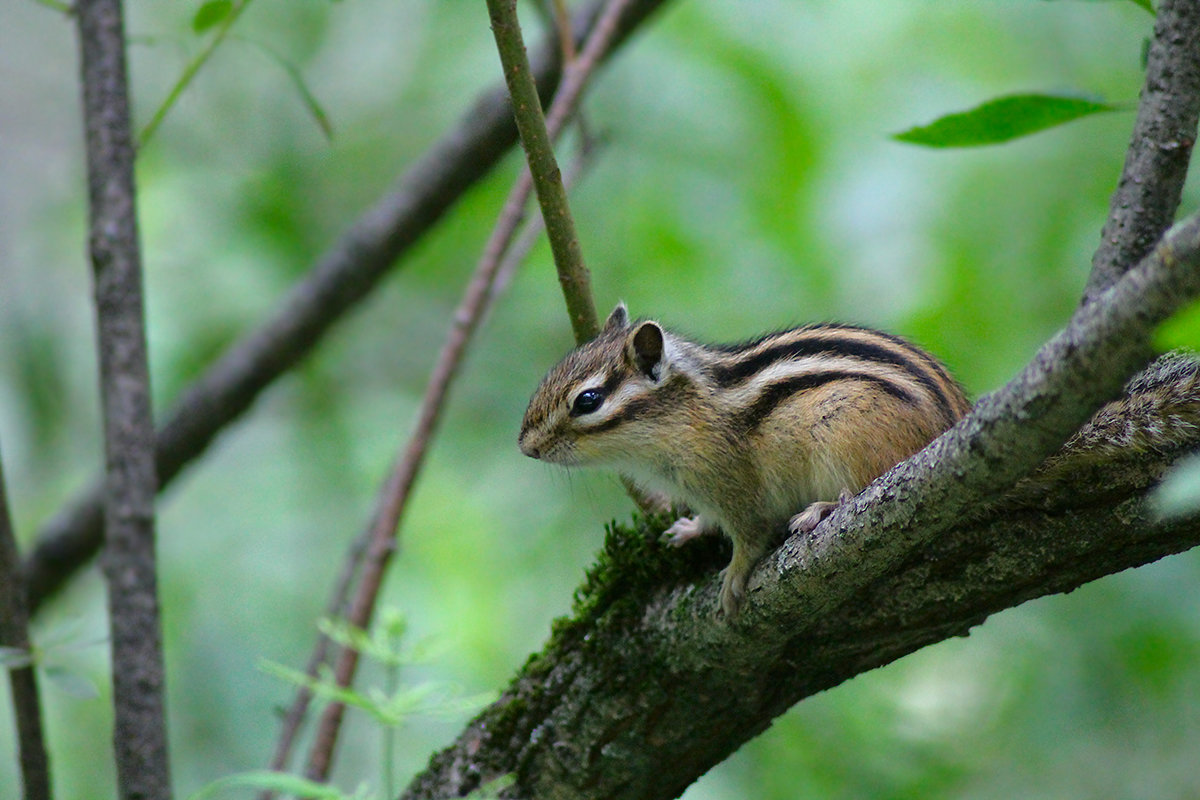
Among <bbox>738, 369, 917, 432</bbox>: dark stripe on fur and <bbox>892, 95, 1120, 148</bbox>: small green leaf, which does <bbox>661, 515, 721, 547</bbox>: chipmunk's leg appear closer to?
<bbox>738, 369, 917, 432</bbox>: dark stripe on fur

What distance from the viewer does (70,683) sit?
8.14 ft

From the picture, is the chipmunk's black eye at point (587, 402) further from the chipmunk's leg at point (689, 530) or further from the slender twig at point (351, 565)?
the slender twig at point (351, 565)

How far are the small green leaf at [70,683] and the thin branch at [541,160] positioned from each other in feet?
4.58

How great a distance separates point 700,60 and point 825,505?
2749 mm

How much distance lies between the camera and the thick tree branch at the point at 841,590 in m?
1.36

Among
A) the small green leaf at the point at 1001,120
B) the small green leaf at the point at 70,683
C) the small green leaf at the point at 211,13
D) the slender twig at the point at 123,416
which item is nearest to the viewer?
the small green leaf at the point at 1001,120

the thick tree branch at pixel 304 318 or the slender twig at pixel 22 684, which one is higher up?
the thick tree branch at pixel 304 318

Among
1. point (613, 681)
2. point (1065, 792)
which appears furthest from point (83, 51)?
point (1065, 792)

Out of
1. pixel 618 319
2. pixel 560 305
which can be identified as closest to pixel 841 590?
pixel 618 319

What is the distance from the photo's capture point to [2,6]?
6.82 m

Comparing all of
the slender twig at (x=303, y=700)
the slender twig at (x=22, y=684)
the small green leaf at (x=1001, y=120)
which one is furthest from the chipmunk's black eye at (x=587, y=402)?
the slender twig at (x=22, y=684)

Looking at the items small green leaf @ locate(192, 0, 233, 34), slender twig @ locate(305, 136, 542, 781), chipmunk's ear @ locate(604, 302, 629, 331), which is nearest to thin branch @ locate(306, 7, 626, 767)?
slender twig @ locate(305, 136, 542, 781)

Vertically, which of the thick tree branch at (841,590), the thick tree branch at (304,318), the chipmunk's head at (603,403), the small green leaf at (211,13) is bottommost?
the thick tree branch at (841,590)

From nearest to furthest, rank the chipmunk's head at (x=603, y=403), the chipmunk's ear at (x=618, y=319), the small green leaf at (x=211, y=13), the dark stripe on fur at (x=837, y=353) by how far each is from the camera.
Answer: the small green leaf at (x=211, y=13)
the dark stripe on fur at (x=837, y=353)
the chipmunk's head at (x=603, y=403)
the chipmunk's ear at (x=618, y=319)
